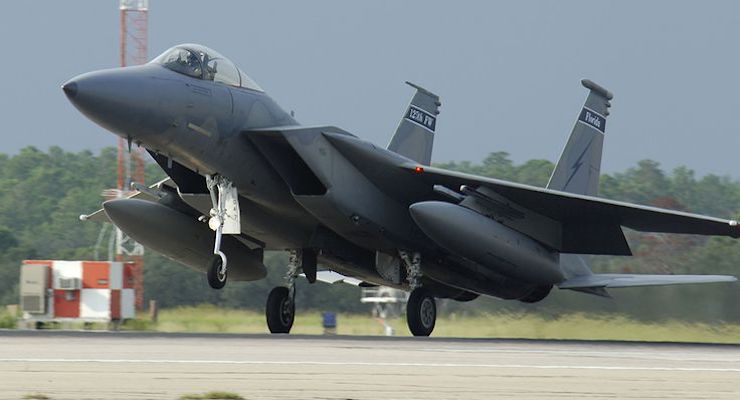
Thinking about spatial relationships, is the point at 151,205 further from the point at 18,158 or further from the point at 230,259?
the point at 18,158

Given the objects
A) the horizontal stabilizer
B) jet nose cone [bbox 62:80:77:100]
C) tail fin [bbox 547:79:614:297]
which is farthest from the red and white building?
jet nose cone [bbox 62:80:77:100]

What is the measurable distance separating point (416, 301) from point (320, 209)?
74.2 inches

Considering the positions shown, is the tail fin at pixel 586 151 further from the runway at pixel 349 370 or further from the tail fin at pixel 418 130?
the runway at pixel 349 370

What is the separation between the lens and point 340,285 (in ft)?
78.0

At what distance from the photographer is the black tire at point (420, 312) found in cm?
1388

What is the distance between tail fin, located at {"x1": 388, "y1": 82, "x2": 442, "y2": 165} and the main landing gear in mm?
2205

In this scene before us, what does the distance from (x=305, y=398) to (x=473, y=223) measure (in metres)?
6.79

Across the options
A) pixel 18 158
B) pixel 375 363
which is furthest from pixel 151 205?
pixel 18 158

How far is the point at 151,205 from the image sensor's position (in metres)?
14.1

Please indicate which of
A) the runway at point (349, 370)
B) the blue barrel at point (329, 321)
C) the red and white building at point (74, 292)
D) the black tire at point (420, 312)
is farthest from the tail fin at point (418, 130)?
the red and white building at point (74, 292)

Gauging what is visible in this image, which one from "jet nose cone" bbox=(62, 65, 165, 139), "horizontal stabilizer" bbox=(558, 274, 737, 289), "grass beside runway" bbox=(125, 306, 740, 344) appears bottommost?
"grass beside runway" bbox=(125, 306, 740, 344)

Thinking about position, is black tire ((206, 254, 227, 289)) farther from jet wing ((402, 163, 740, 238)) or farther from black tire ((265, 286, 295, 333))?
jet wing ((402, 163, 740, 238))

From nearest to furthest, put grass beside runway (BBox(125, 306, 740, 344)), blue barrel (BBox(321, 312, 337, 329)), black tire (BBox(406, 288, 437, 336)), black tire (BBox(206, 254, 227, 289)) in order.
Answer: black tire (BBox(206, 254, 227, 289)), black tire (BBox(406, 288, 437, 336)), grass beside runway (BBox(125, 306, 740, 344)), blue barrel (BBox(321, 312, 337, 329))

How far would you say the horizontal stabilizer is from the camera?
14.4 m
